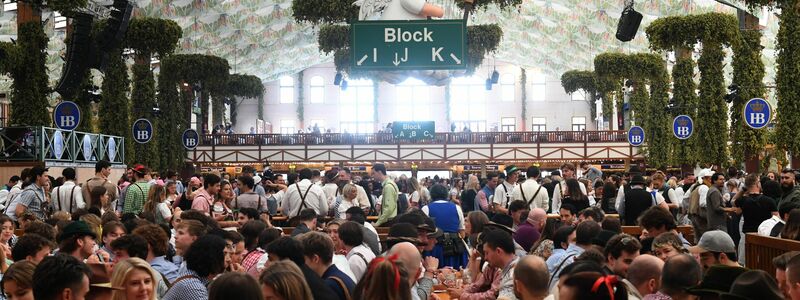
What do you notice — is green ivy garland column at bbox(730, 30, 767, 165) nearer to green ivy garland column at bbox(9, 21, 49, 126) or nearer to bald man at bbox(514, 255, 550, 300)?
green ivy garland column at bbox(9, 21, 49, 126)

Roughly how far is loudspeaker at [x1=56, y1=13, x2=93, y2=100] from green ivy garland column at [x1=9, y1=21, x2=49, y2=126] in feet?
1.35

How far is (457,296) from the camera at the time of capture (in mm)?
7500

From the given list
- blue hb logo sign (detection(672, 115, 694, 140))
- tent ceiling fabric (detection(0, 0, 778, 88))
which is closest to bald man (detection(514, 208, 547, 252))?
blue hb logo sign (detection(672, 115, 694, 140))

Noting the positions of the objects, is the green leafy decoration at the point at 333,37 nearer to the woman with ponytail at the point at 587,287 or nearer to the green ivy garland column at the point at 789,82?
the green ivy garland column at the point at 789,82

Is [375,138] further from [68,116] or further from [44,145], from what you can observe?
[68,116]

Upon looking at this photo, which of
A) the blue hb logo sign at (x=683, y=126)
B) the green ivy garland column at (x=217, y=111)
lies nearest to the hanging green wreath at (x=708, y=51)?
the blue hb logo sign at (x=683, y=126)

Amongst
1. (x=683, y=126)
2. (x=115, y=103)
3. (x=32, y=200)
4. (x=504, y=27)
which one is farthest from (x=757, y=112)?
(x=504, y=27)

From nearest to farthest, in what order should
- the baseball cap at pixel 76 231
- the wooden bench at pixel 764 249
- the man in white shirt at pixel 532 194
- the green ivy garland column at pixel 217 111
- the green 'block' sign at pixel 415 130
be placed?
the baseball cap at pixel 76 231, the wooden bench at pixel 764 249, the man in white shirt at pixel 532 194, the green 'block' sign at pixel 415 130, the green ivy garland column at pixel 217 111

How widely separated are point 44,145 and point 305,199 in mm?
8204

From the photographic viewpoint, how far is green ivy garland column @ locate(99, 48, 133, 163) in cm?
2505

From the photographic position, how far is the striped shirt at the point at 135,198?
40.7 ft

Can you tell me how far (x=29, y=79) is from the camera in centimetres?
2006

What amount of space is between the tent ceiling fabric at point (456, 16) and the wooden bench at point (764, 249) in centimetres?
2010

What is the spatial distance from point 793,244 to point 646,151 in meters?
25.0
